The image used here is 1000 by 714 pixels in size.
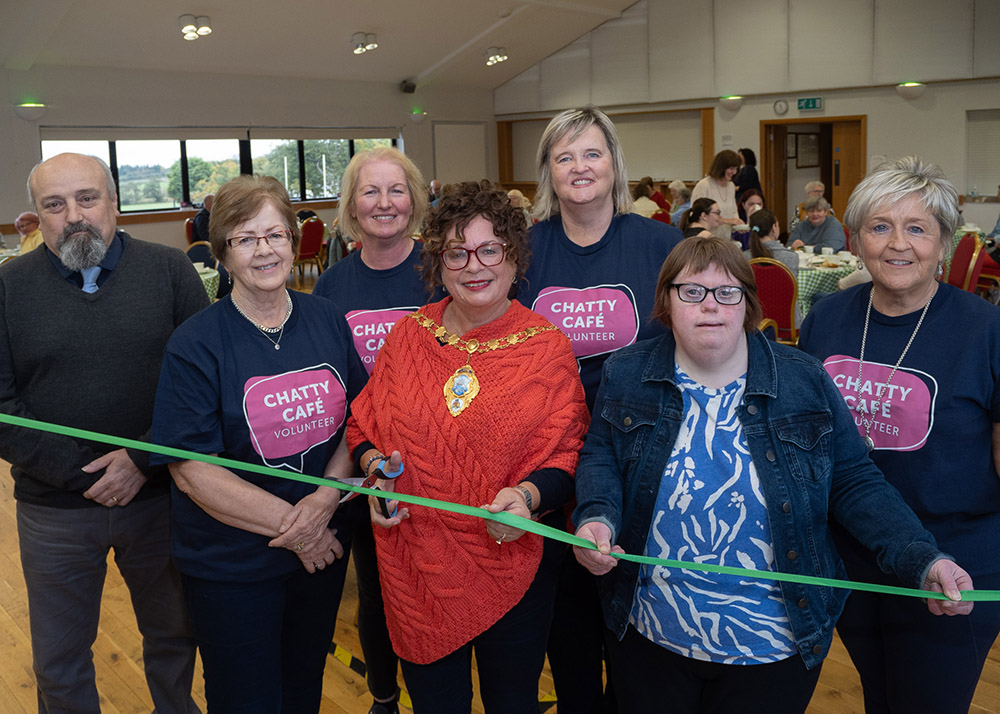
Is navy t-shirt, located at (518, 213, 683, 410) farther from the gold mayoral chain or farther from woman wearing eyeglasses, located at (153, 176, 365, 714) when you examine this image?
woman wearing eyeglasses, located at (153, 176, 365, 714)

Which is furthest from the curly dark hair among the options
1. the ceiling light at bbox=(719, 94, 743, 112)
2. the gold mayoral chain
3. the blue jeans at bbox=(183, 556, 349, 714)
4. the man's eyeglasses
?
the ceiling light at bbox=(719, 94, 743, 112)

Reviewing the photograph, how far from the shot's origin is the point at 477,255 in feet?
6.40

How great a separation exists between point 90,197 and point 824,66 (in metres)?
13.2

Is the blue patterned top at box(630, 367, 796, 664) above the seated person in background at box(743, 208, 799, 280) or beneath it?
beneath

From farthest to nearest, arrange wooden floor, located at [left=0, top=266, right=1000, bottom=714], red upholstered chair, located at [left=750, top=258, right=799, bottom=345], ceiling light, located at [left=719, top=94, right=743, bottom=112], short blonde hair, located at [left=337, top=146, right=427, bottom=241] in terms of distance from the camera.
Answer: ceiling light, located at [left=719, top=94, right=743, bottom=112], red upholstered chair, located at [left=750, top=258, right=799, bottom=345], wooden floor, located at [left=0, top=266, right=1000, bottom=714], short blonde hair, located at [left=337, top=146, right=427, bottom=241]

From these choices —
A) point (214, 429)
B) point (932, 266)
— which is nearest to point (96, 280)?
point (214, 429)

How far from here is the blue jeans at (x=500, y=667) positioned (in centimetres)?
196

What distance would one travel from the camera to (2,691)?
3049mm

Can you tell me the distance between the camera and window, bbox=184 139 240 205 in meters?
14.9

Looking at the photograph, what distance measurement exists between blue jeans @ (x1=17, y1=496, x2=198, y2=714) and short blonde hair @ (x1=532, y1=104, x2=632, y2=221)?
4.66ft

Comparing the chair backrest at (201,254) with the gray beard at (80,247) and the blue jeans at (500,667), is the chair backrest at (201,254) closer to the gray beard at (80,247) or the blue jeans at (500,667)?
the gray beard at (80,247)

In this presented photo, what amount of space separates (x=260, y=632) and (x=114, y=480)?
603 mm

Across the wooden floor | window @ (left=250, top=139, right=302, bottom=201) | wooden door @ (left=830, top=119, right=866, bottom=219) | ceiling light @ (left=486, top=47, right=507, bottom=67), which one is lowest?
the wooden floor

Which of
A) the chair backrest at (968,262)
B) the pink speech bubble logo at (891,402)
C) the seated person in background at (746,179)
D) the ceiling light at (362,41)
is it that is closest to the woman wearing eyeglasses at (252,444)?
the pink speech bubble logo at (891,402)
